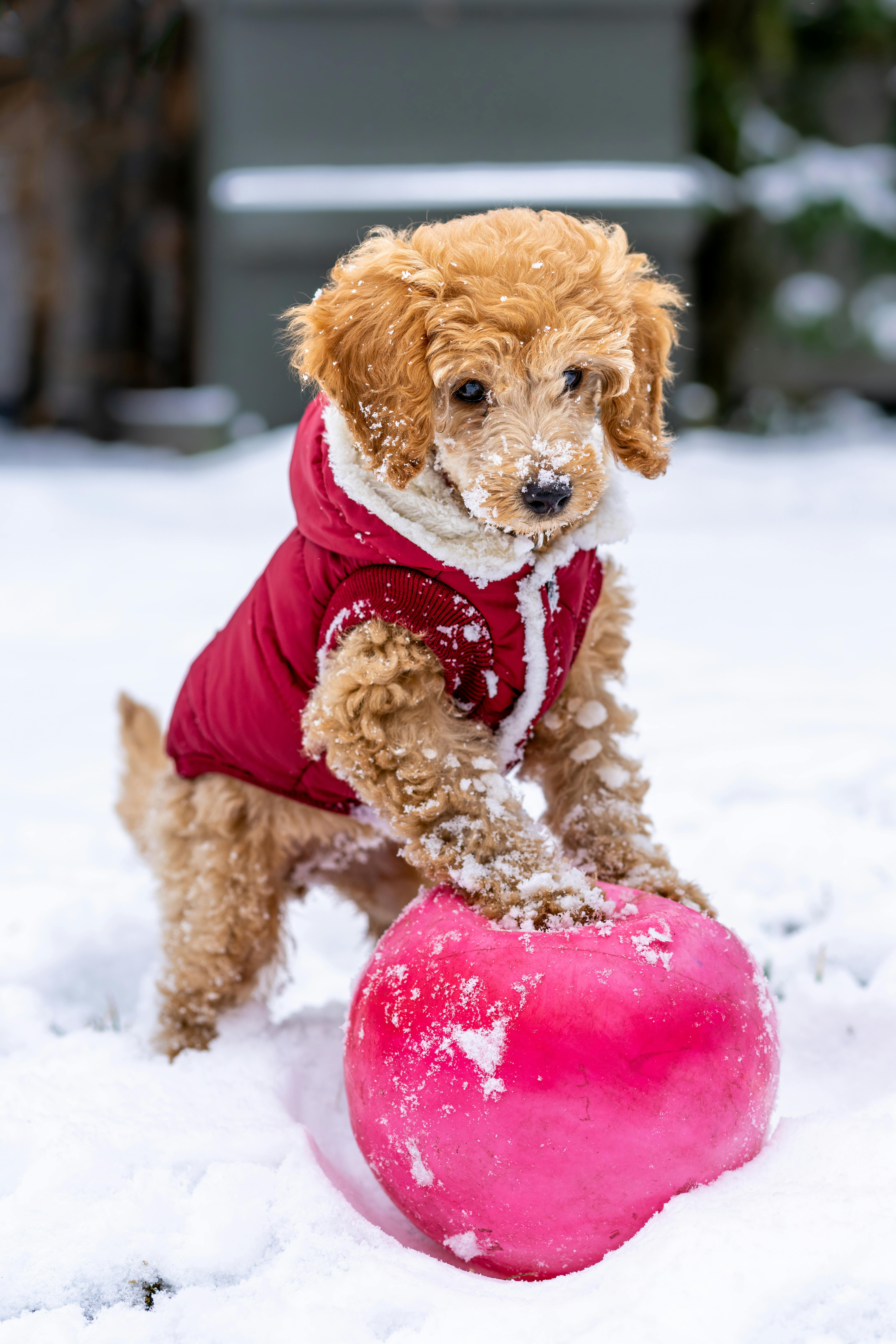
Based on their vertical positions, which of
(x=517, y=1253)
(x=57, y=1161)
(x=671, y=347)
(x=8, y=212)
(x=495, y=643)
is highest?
(x=671, y=347)

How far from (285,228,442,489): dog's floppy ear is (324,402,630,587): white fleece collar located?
4 cm

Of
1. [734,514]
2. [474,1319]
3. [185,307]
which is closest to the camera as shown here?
[474,1319]

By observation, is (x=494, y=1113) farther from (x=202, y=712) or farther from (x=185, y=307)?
(x=185, y=307)

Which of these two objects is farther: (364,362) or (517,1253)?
(364,362)

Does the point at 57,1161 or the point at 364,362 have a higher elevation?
the point at 364,362

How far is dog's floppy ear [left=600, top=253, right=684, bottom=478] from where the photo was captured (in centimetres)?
214

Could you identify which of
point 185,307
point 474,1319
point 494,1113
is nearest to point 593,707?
point 494,1113

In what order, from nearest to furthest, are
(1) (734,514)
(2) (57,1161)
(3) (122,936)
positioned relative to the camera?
(2) (57,1161)
(3) (122,936)
(1) (734,514)

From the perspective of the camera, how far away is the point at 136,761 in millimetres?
2941

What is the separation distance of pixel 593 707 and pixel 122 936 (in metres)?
1.44

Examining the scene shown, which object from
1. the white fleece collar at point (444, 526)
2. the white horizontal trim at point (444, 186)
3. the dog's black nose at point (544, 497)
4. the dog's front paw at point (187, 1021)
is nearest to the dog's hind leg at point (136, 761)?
the dog's front paw at point (187, 1021)

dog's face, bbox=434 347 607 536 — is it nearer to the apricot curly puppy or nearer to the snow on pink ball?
the apricot curly puppy

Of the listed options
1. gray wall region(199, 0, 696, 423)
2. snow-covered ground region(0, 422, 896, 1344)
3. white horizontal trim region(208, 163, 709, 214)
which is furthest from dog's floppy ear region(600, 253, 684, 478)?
white horizontal trim region(208, 163, 709, 214)

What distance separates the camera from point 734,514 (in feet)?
28.0
